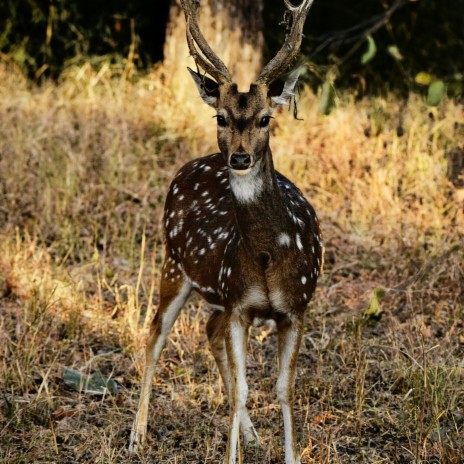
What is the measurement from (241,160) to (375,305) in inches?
73.5

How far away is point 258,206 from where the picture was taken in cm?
491

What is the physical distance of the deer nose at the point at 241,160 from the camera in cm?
468

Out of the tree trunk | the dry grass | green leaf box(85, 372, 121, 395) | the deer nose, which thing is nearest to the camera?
the deer nose

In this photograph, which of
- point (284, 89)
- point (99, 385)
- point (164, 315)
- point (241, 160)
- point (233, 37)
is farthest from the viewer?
point (233, 37)

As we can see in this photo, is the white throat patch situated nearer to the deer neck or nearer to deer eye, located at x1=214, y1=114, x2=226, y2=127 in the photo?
the deer neck

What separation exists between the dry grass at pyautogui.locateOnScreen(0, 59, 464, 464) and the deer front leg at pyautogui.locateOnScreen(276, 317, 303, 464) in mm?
90

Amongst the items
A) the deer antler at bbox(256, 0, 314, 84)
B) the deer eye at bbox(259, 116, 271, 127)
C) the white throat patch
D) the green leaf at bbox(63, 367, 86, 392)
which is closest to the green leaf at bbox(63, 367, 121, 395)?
the green leaf at bbox(63, 367, 86, 392)

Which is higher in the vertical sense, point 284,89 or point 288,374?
point 284,89

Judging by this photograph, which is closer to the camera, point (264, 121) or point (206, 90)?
point (264, 121)

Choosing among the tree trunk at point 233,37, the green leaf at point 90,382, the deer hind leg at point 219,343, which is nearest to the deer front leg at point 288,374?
the deer hind leg at point 219,343

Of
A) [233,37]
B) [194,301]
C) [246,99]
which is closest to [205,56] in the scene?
[246,99]

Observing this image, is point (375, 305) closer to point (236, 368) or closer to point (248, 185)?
point (236, 368)

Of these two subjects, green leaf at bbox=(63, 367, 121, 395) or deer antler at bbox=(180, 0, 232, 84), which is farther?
green leaf at bbox=(63, 367, 121, 395)

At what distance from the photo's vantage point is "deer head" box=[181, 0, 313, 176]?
4.76m
